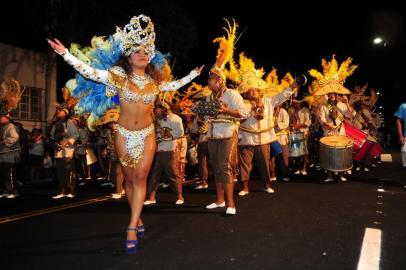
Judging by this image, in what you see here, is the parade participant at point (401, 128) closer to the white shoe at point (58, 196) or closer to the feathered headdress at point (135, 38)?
the feathered headdress at point (135, 38)

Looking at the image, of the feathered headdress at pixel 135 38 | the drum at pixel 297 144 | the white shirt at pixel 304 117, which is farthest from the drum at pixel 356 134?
the feathered headdress at pixel 135 38

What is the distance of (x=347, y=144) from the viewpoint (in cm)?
970

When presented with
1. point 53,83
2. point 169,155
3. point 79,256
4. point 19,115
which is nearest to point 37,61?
point 53,83

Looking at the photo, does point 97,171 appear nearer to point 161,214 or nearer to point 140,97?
point 161,214

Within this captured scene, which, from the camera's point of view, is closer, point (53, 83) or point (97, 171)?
point (97, 171)

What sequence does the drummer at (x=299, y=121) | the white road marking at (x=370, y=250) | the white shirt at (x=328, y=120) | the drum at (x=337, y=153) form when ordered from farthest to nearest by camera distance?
1. the drummer at (x=299, y=121)
2. the white shirt at (x=328, y=120)
3. the drum at (x=337, y=153)
4. the white road marking at (x=370, y=250)

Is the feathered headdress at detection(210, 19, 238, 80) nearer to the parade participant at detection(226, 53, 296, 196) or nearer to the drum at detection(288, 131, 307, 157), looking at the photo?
the parade participant at detection(226, 53, 296, 196)

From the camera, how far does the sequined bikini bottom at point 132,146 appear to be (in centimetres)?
473

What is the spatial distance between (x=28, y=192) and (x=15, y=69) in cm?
952

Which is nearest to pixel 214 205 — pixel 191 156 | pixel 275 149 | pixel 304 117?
pixel 275 149

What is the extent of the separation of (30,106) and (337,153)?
1387 cm

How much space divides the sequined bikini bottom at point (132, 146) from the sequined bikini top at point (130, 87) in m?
0.36

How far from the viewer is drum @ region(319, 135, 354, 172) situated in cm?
970

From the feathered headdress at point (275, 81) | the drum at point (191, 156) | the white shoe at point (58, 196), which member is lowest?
the white shoe at point (58, 196)
